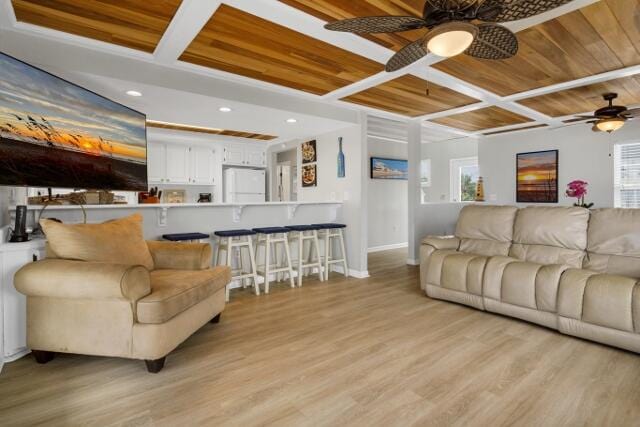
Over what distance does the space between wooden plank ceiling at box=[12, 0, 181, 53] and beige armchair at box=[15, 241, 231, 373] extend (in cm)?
162

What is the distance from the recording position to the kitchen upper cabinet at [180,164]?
5.72 meters

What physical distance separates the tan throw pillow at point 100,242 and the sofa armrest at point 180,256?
0.09 m

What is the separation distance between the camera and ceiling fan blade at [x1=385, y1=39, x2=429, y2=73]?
75.9 inches

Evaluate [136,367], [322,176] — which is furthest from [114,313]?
[322,176]

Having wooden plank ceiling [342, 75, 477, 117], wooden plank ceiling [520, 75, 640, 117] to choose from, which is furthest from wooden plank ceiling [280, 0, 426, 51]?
wooden plank ceiling [520, 75, 640, 117]

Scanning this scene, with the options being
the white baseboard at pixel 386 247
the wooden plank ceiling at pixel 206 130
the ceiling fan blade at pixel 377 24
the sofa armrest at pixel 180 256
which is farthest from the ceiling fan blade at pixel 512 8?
the white baseboard at pixel 386 247

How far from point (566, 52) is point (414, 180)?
111 inches

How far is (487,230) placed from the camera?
3.51 metres

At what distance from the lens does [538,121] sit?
557 centimetres

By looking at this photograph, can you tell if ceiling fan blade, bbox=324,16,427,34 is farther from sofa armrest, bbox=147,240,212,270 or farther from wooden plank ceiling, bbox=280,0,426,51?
sofa armrest, bbox=147,240,212,270

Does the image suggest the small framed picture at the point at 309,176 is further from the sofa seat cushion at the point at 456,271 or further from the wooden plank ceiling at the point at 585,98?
the wooden plank ceiling at the point at 585,98

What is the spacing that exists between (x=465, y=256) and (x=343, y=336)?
1.55 m

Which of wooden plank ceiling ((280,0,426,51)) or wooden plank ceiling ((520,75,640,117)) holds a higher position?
wooden plank ceiling ((520,75,640,117))

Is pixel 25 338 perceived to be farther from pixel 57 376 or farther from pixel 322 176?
pixel 322 176
